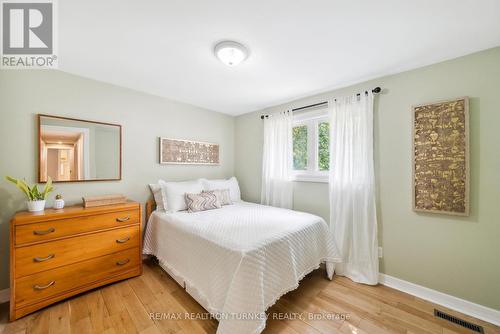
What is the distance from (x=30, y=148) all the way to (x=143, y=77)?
52.1 inches

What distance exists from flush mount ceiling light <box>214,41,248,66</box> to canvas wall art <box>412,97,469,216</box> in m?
1.81

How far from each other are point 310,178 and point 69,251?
2774 millimetres

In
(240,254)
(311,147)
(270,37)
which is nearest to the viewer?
(240,254)

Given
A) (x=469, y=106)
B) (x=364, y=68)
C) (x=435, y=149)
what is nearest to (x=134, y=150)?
(x=364, y=68)

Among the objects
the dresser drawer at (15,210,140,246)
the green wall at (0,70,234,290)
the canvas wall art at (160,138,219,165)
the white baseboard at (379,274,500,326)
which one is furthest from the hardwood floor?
the canvas wall art at (160,138,219,165)

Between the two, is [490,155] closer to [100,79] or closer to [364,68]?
[364,68]

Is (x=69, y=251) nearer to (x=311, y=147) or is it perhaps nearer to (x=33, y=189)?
(x=33, y=189)

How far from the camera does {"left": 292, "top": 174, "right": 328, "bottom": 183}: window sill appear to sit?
2617 millimetres

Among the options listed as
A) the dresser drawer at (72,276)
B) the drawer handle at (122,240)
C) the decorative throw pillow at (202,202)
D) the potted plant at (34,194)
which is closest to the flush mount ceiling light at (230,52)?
the decorative throw pillow at (202,202)

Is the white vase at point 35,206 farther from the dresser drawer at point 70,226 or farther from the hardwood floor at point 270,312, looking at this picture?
the hardwood floor at point 270,312

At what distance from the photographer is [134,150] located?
2.62 meters

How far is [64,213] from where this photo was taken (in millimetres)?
1795

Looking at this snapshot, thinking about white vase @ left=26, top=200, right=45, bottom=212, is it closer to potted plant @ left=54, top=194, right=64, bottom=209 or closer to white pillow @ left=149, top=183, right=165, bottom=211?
potted plant @ left=54, top=194, right=64, bottom=209

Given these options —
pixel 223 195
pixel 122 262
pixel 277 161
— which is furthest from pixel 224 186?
pixel 122 262
